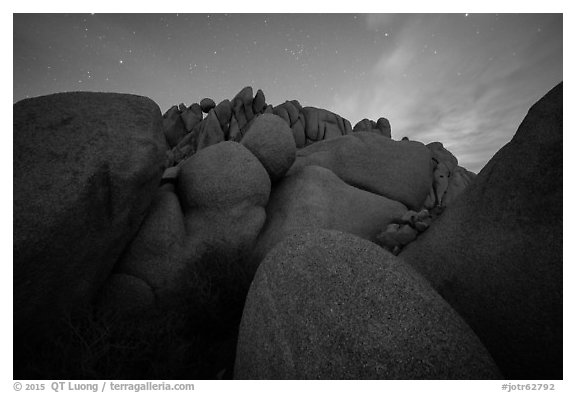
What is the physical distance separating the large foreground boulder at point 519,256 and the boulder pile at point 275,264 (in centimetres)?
1

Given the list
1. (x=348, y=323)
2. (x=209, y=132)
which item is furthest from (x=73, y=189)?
(x=209, y=132)

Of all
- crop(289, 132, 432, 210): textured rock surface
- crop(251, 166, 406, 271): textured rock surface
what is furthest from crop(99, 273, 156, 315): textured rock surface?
crop(289, 132, 432, 210): textured rock surface

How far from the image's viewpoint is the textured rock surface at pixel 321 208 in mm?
5055

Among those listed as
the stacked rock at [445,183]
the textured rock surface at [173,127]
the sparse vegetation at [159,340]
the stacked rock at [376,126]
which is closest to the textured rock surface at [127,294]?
the sparse vegetation at [159,340]

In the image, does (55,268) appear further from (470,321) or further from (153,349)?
(470,321)

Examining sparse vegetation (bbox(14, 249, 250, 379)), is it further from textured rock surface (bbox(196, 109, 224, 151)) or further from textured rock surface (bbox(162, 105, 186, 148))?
textured rock surface (bbox(162, 105, 186, 148))

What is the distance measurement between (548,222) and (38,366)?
4791mm

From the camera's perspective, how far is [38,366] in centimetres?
208

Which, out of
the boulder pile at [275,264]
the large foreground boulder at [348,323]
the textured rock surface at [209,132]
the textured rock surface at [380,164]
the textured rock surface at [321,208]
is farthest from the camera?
the textured rock surface at [209,132]

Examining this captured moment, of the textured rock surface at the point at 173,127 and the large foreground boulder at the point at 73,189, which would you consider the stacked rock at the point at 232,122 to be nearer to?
the textured rock surface at the point at 173,127

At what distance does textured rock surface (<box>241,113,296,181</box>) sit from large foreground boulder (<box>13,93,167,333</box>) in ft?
7.71

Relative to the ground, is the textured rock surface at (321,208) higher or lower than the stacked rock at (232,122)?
lower

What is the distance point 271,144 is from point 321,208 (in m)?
1.85

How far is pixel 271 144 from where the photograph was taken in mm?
5344
